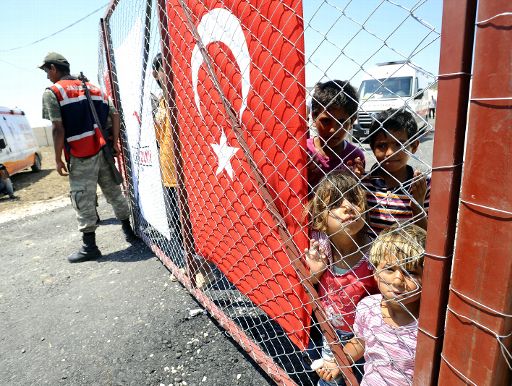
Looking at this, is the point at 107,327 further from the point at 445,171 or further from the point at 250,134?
the point at 445,171

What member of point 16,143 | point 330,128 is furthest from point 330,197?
point 16,143

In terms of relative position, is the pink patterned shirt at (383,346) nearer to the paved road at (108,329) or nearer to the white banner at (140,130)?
the paved road at (108,329)

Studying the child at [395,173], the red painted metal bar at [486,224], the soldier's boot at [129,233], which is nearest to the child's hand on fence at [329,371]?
the child at [395,173]

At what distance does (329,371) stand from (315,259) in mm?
532

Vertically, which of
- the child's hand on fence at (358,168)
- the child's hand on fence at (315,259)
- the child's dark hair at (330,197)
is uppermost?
the child's hand on fence at (358,168)

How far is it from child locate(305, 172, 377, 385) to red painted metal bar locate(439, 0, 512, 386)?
59 cm

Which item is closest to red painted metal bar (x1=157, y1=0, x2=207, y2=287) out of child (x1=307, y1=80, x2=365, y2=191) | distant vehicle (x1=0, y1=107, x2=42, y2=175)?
child (x1=307, y1=80, x2=365, y2=191)

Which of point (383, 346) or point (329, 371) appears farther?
point (329, 371)

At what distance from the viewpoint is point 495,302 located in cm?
70

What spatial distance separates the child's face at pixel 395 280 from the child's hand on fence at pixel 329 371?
0.54 metres

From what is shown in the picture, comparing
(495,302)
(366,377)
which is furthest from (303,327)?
(495,302)

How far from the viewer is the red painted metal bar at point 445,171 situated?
689mm

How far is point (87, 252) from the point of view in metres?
3.80

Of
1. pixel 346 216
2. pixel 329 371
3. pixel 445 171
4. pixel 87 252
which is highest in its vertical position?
pixel 445 171
